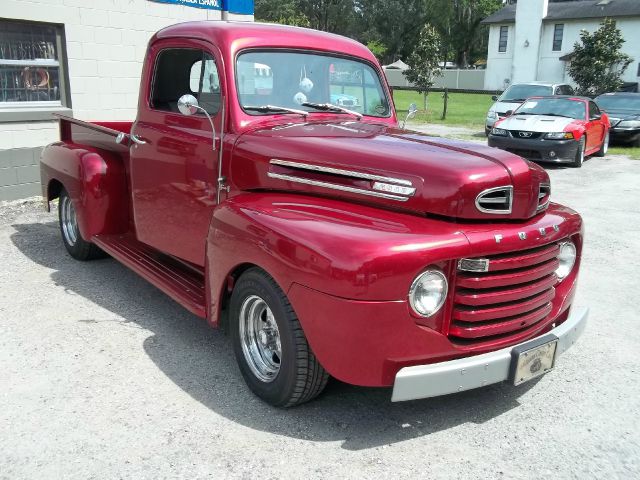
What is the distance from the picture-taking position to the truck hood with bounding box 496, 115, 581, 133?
1239cm

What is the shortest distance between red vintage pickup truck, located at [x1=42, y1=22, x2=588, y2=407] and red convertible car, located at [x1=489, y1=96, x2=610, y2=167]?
8.57 meters

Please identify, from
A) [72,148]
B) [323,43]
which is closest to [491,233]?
[323,43]

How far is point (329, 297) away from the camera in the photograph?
2.71 meters

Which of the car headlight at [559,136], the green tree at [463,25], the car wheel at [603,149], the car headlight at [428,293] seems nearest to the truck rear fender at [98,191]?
the car headlight at [428,293]

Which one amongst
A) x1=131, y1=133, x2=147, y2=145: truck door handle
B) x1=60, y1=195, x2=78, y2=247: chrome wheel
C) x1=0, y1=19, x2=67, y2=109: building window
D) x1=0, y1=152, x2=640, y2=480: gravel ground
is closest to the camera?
x1=0, y1=152, x2=640, y2=480: gravel ground

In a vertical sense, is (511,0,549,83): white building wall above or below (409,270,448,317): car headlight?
above

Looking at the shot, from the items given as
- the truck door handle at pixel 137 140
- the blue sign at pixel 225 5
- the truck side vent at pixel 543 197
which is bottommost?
the truck side vent at pixel 543 197

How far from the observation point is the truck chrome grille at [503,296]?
2.88 meters

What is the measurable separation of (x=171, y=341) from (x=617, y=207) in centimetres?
724

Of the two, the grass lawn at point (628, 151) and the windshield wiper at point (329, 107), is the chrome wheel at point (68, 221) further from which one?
the grass lawn at point (628, 151)

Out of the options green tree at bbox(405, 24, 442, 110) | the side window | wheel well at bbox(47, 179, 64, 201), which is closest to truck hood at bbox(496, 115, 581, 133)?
wheel well at bbox(47, 179, 64, 201)

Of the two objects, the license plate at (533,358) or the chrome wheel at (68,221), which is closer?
the license plate at (533,358)

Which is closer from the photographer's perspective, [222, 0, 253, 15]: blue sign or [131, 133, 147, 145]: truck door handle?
[131, 133, 147, 145]: truck door handle

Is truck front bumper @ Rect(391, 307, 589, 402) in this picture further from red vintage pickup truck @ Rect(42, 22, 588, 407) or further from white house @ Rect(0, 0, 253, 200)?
white house @ Rect(0, 0, 253, 200)
